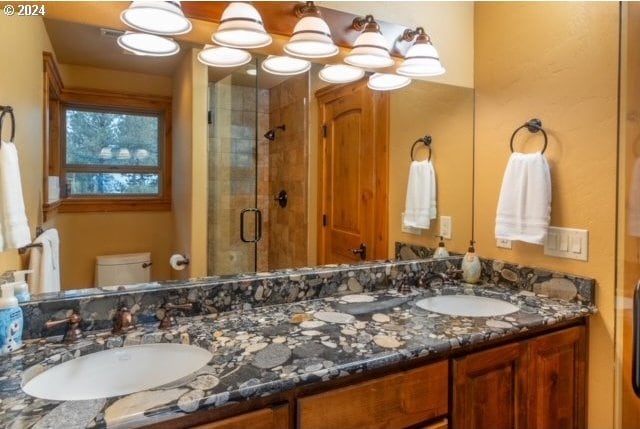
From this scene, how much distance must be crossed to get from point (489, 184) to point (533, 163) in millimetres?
305

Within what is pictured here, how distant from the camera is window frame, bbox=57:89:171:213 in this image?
1.23 m

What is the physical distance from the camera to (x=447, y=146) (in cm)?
206

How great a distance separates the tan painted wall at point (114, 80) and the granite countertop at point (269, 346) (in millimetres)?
759

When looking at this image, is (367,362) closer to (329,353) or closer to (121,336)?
(329,353)

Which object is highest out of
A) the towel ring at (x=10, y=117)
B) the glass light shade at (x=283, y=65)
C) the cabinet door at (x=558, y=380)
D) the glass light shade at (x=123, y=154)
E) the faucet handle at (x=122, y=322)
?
the glass light shade at (x=283, y=65)

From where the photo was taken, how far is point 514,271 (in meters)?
1.85

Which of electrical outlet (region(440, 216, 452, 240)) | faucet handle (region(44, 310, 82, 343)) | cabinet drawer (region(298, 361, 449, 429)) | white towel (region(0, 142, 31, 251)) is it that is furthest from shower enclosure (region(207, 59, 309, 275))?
electrical outlet (region(440, 216, 452, 240))

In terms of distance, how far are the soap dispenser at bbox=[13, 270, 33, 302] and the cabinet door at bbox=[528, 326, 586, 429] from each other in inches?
62.6

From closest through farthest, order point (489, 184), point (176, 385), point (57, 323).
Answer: point (176, 385) → point (57, 323) → point (489, 184)

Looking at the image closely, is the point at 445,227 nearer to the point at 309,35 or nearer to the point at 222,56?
the point at 309,35

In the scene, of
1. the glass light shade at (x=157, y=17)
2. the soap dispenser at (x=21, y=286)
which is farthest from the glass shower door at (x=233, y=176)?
the soap dispenser at (x=21, y=286)

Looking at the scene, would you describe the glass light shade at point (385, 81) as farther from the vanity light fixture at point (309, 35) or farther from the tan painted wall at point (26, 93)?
the tan painted wall at point (26, 93)

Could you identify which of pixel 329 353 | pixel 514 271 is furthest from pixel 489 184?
pixel 329 353

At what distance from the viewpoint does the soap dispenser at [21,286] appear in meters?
1.12
